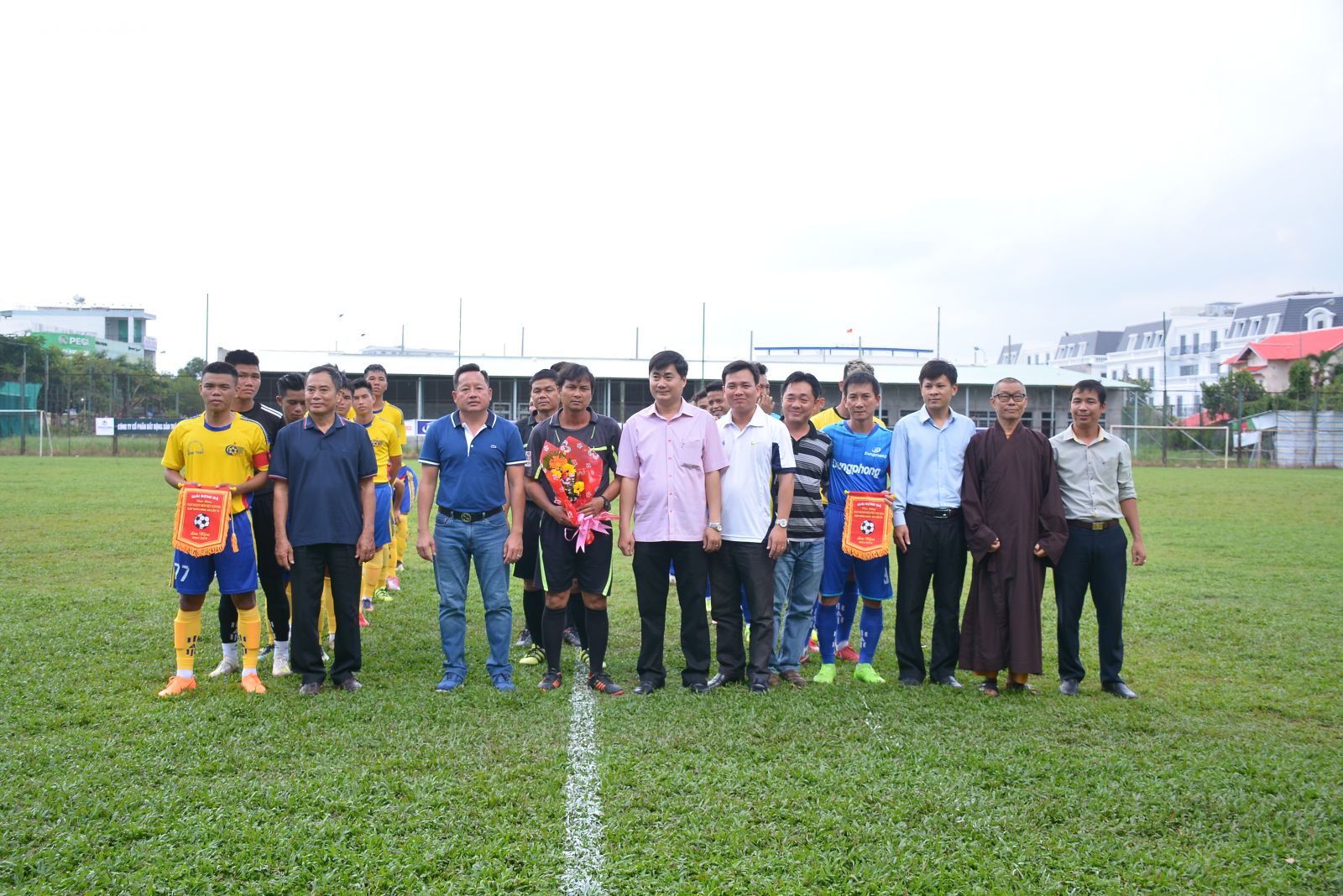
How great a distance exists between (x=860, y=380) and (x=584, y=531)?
199cm

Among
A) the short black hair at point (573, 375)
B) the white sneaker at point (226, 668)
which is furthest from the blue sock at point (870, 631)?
the white sneaker at point (226, 668)

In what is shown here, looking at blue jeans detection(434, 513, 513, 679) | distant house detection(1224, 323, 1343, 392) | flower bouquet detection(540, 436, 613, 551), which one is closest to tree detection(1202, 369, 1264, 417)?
distant house detection(1224, 323, 1343, 392)

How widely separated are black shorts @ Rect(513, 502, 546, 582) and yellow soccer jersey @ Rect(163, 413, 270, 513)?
166 centimetres

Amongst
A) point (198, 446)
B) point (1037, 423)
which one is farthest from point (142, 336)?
point (198, 446)

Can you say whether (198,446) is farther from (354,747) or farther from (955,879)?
(955,879)

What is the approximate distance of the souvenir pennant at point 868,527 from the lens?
18.8 feet

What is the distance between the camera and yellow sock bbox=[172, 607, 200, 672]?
207 inches

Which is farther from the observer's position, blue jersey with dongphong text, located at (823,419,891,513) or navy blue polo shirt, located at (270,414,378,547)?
blue jersey with dongphong text, located at (823,419,891,513)

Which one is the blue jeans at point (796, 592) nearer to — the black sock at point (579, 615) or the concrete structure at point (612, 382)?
the black sock at point (579, 615)

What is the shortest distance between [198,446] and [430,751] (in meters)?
2.44

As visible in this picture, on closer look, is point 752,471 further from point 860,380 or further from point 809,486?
point 860,380

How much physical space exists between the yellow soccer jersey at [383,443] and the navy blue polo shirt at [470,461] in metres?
1.78

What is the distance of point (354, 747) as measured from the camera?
4.30 meters

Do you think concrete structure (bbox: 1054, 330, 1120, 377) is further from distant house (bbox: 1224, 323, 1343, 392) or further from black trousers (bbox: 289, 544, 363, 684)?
black trousers (bbox: 289, 544, 363, 684)
